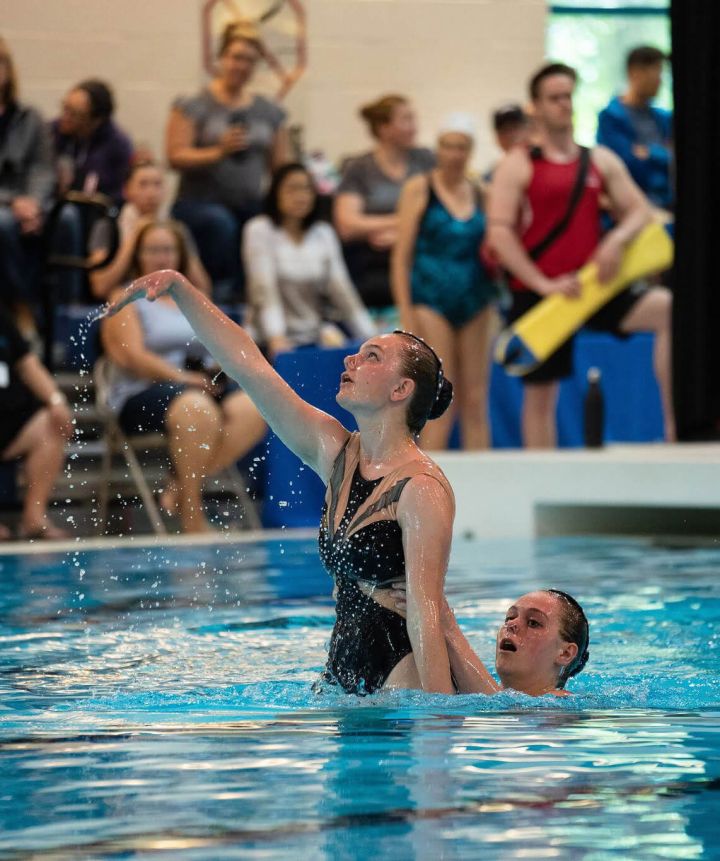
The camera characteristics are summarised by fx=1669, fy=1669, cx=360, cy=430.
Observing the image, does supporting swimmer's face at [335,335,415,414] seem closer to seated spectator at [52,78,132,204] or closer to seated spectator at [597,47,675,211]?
seated spectator at [52,78,132,204]

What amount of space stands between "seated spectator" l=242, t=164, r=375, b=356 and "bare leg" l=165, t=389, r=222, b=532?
569 millimetres

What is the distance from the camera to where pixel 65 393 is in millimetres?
9148

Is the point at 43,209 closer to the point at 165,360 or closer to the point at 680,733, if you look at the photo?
the point at 165,360

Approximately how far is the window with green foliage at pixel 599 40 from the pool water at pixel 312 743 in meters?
8.09

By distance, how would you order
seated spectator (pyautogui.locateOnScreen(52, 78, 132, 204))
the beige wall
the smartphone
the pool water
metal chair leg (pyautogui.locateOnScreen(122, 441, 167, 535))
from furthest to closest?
the beige wall
the smartphone
seated spectator (pyautogui.locateOnScreen(52, 78, 132, 204))
metal chair leg (pyautogui.locateOnScreen(122, 441, 167, 535))
the pool water

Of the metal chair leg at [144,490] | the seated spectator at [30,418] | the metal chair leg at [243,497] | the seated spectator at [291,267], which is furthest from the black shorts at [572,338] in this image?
the seated spectator at [30,418]

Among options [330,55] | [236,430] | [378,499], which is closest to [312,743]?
[378,499]

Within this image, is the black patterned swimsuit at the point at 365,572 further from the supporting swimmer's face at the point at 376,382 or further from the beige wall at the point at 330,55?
the beige wall at the point at 330,55

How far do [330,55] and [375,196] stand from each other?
124 inches

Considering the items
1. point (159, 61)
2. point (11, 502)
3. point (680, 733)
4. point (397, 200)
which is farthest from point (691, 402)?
point (680, 733)

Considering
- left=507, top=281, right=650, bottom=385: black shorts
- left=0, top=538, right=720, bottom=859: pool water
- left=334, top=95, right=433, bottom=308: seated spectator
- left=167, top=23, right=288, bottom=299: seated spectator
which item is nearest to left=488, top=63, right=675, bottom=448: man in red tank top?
left=507, top=281, right=650, bottom=385: black shorts

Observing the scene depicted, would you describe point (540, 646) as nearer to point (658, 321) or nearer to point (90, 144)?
point (658, 321)

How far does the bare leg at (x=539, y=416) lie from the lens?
870 centimetres

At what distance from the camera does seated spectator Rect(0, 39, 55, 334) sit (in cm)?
870
